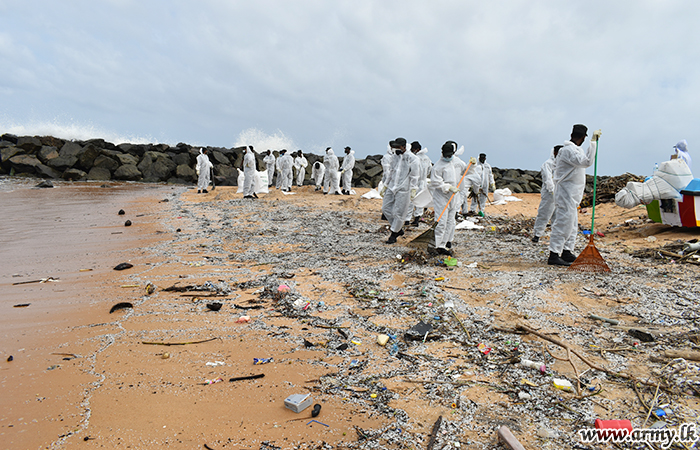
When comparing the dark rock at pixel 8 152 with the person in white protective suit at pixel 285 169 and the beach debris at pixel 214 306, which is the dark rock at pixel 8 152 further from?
the beach debris at pixel 214 306

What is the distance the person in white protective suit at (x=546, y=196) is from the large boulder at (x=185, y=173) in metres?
24.5

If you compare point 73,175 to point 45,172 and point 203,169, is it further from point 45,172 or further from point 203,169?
point 203,169

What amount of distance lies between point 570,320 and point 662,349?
73cm

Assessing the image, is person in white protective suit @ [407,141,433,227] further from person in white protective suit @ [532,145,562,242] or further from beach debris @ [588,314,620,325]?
beach debris @ [588,314,620,325]

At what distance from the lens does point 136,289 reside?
4691 mm

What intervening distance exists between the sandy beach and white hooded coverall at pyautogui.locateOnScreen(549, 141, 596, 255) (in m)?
0.70

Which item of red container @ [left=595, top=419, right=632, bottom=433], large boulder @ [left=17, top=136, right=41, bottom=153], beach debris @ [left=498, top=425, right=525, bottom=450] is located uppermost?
large boulder @ [left=17, top=136, right=41, bottom=153]

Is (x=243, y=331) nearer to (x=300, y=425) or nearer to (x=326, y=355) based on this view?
(x=326, y=355)

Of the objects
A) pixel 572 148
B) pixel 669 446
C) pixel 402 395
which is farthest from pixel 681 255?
pixel 402 395

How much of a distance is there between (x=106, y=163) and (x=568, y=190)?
2693 cm

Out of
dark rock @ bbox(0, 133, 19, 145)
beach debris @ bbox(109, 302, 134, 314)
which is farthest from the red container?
dark rock @ bbox(0, 133, 19, 145)

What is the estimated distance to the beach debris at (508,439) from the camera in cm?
195

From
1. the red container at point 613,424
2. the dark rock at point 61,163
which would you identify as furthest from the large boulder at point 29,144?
the red container at point 613,424

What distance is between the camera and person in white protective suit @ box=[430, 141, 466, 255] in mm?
6332
